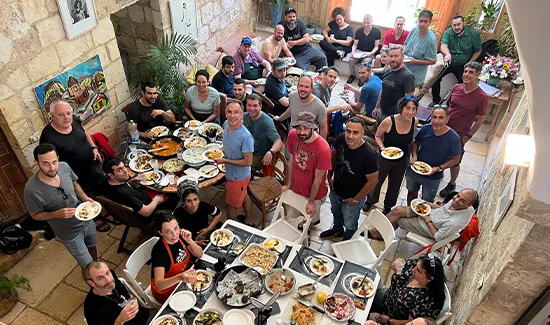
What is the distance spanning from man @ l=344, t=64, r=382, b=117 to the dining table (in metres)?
3.11

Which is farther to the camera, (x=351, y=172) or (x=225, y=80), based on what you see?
(x=225, y=80)

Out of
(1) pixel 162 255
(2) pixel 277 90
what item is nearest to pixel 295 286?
(1) pixel 162 255

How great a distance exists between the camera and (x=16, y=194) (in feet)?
16.7

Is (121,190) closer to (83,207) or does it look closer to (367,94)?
(83,207)

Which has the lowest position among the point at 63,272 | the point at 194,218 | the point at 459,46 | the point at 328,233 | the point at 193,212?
the point at 63,272

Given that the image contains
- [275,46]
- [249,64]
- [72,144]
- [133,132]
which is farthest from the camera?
[275,46]

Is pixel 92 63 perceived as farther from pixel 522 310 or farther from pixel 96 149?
pixel 522 310

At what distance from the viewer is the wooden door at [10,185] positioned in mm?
4793

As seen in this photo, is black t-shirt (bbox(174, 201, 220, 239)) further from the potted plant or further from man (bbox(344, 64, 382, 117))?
man (bbox(344, 64, 382, 117))

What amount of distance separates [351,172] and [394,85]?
7.06 feet

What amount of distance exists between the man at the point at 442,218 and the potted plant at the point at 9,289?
429 centimetres

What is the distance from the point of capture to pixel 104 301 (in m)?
3.15

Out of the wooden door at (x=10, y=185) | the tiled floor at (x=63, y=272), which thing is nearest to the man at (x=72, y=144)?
the wooden door at (x=10, y=185)

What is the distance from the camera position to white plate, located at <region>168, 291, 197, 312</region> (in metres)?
3.32
